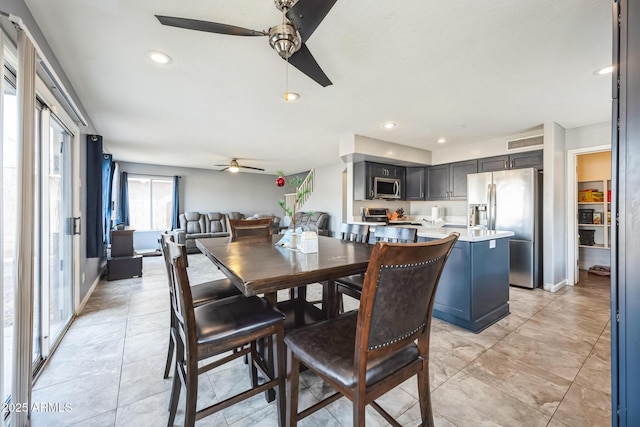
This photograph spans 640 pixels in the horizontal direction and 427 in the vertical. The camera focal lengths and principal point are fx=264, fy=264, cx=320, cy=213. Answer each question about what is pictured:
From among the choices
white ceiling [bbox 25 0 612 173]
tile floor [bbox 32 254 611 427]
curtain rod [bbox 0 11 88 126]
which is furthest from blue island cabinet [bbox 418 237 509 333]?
curtain rod [bbox 0 11 88 126]

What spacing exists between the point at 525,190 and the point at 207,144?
5.43 m

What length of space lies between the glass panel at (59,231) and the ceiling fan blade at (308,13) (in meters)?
2.33

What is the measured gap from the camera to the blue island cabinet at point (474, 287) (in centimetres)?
254

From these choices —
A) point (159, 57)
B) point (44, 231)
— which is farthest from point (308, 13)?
point (44, 231)

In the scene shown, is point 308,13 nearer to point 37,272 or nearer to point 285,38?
point 285,38

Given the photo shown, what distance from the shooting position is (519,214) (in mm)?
3971

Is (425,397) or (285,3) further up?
(285,3)

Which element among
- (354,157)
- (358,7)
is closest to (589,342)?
(358,7)

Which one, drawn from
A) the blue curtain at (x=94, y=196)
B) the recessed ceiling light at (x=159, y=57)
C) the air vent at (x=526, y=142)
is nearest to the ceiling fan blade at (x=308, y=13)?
the recessed ceiling light at (x=159, y=57)

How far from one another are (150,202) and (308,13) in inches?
312

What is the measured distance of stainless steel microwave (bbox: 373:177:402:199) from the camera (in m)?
5.07

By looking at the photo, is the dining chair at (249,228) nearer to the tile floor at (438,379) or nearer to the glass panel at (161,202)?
the tile floor at (438,379)

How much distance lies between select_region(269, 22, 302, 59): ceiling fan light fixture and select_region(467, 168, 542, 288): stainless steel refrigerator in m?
4.02

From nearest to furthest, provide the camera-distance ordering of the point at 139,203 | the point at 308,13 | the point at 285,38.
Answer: the point at 308,13, the point at 285,38, the point at 139,203
